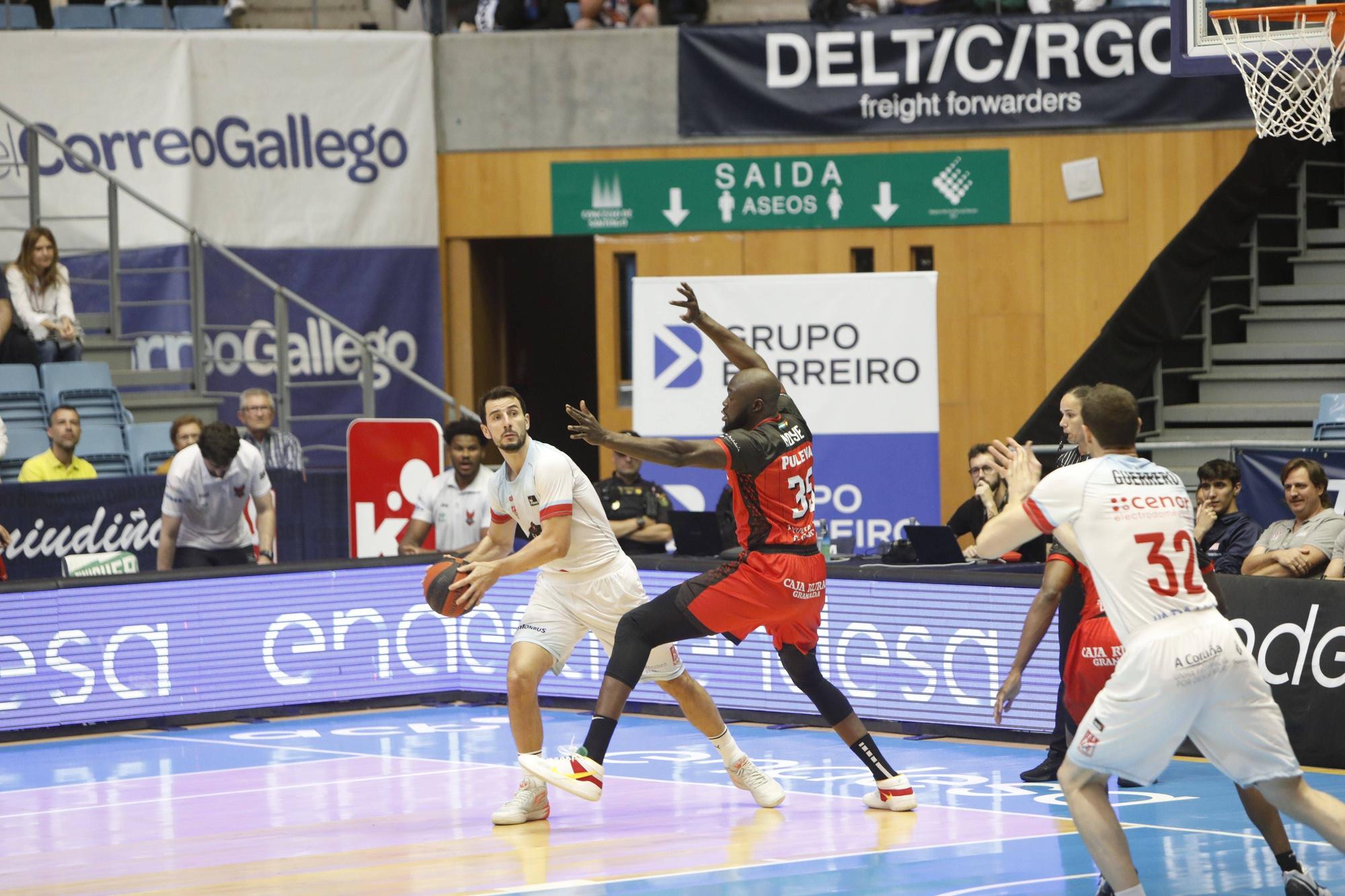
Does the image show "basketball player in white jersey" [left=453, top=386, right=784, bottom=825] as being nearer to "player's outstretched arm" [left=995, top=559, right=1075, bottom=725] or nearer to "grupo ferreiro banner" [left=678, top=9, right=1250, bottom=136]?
"player's outstretched arm" [left=995, top=559, right=1075, bottom=725]

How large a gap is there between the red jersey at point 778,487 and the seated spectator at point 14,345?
924 cm

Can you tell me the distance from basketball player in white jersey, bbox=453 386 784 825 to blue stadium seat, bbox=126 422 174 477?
7.73m

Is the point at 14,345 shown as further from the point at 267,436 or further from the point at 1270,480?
the point at 1270,480

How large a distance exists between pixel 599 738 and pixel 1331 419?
8.03m

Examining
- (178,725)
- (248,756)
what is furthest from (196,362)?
(248,756)

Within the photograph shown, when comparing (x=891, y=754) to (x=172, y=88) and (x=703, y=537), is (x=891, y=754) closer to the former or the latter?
(x=703, y=537)

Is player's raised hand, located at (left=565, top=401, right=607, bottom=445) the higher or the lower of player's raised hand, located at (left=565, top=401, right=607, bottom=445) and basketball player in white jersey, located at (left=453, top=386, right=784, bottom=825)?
the higher

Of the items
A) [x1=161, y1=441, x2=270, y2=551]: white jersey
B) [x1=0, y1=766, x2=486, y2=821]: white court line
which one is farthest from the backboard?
[x1=161, y1=441, x2=270, y2=551]: white jersey

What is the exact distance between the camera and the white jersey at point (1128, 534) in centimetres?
622

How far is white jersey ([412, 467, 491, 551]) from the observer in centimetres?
1310

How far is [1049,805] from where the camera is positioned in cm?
898

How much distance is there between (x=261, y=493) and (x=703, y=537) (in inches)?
123

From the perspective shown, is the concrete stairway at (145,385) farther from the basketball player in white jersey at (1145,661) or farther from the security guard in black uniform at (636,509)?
the basketball player in white jersey at (1145,661)

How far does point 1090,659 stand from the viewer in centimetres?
727
